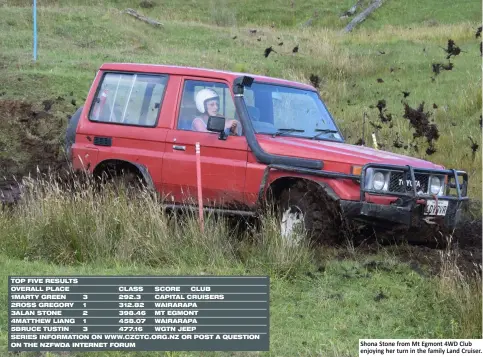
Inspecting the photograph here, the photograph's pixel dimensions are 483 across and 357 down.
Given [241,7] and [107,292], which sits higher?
[241,7]

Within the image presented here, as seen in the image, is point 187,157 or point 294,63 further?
point 294,63

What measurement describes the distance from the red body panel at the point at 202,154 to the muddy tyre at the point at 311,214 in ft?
0.48

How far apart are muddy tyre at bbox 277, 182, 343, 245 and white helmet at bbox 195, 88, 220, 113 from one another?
1.41 m

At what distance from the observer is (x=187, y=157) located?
34.8 feet

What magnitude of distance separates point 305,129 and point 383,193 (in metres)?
1.47

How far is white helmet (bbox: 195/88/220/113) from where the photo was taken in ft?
35.3

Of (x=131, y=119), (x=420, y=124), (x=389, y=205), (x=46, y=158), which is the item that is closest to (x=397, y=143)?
(x=420, y=124)

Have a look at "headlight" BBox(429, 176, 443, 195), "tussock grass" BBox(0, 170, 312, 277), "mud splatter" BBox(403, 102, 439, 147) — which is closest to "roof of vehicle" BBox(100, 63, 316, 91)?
"tussock grass" BBox(0, 170, 312, 277)

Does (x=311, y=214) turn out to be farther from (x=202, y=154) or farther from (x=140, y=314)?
(x=140, y=314)

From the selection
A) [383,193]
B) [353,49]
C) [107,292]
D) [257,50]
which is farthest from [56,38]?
[107,292]

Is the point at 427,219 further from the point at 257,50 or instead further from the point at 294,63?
the point at 257,50

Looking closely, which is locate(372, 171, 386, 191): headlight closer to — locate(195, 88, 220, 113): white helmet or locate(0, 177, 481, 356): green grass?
locate(0, 177, 481, 356): green grass

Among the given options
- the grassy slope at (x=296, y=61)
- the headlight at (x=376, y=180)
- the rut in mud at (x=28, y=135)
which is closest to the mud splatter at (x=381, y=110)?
the grassy slope at (x=296, y=61)

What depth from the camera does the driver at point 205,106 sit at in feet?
35.1
